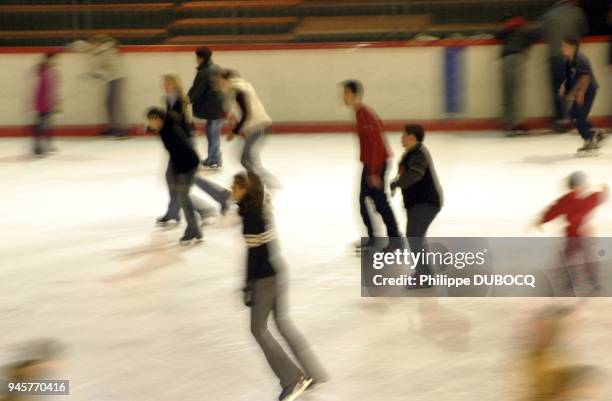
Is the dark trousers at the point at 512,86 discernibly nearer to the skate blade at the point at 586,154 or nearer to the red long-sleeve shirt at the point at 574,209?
the skate blade at the point at 586,154

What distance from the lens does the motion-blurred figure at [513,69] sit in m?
15.6

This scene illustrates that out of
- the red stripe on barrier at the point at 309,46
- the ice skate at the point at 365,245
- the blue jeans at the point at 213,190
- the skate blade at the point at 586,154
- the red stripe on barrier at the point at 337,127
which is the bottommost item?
the red stripe on barrier at the point at 337,127

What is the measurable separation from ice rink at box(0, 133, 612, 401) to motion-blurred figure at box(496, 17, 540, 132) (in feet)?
5.20

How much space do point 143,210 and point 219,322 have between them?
4024 millimetres

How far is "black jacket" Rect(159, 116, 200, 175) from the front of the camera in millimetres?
9641

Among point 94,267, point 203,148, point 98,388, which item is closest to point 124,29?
point 203,148

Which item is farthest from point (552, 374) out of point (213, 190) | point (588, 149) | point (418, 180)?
point (588, 149)

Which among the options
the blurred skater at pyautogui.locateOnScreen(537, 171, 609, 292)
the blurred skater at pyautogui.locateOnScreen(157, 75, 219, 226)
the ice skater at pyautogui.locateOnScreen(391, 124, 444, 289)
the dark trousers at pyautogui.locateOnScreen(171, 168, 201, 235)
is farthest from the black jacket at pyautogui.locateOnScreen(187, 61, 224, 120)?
the blurred skater at pyautogui.locateOnScreen(537, 171, 609, 292)

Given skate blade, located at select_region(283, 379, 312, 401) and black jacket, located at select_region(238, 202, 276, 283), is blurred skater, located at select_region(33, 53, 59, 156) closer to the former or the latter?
black jacket, located at select_region(238, 202, 276, 283)

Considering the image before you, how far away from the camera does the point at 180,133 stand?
31.7 feet

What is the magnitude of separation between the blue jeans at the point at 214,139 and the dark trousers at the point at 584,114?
14.2ft

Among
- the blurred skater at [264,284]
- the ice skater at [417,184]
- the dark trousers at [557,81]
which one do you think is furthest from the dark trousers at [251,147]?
the dark trousers at [557,81]

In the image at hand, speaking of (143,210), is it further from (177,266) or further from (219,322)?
(219,322)

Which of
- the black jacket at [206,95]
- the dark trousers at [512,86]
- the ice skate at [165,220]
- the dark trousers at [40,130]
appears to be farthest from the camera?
the dark trousers at [512,86]
